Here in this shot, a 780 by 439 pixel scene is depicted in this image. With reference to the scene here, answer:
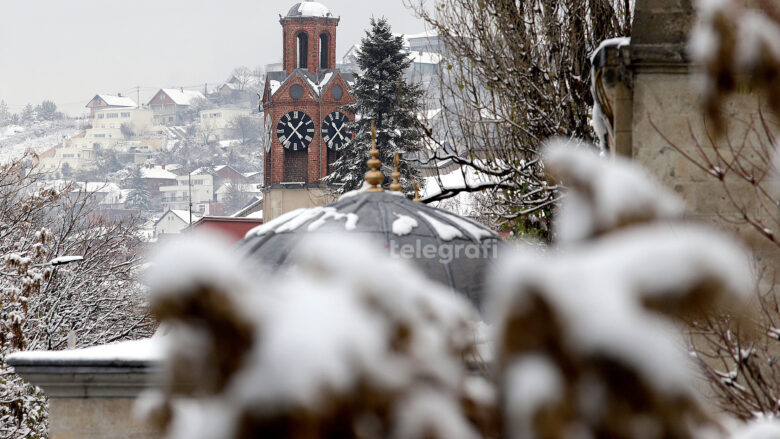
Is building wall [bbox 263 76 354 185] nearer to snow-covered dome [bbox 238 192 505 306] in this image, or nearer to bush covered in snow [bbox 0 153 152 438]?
bush covered in snow [bbox 0 153 152 438]

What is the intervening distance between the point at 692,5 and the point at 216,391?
24.4ft

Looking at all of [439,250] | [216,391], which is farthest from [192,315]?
[439,250]

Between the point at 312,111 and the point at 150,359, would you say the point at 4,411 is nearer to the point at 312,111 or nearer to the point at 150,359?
the point at 150,359

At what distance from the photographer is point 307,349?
1.69 meters

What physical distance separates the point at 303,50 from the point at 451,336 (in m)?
72.7

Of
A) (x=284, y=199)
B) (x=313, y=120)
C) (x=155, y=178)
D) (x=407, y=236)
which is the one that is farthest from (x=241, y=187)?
(x=407, y=236)

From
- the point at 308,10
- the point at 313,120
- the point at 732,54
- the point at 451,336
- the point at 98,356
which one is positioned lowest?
the point at 98,356

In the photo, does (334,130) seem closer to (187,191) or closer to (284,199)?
(284,199)

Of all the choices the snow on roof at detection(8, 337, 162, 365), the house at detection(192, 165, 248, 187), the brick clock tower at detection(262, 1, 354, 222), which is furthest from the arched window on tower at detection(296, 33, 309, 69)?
the house at detection(192, 165, 248, 187)

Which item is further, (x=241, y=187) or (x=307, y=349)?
(x=241, y=187)

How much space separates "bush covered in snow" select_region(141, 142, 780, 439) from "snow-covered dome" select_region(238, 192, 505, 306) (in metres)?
6.55

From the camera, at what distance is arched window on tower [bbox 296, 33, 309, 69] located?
2876 inches

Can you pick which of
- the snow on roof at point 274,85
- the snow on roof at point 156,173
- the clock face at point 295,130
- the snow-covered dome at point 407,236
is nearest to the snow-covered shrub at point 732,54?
the snow-covered dome at point 407,236

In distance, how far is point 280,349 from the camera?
1.70 m
